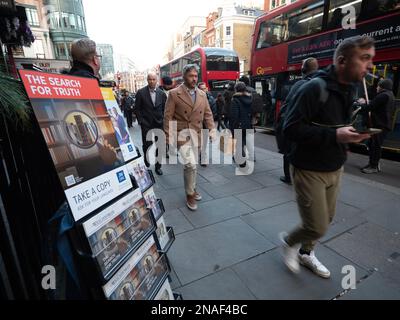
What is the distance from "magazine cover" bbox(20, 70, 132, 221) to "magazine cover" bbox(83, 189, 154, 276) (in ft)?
0.23

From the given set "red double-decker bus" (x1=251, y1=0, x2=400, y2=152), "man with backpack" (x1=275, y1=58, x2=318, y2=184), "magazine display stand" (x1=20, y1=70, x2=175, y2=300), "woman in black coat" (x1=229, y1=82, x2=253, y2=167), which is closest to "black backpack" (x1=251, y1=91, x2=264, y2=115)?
"woman in black coat" (x1=229, y1=82, x2=253, y2=167)

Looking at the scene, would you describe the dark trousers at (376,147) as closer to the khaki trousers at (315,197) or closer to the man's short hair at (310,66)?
the man's short hair at (310,66)

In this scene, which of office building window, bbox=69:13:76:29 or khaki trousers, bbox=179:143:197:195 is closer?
khaki trousers, bbox=179:143:197:195

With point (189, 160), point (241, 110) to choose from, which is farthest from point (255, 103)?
point (189, 160)

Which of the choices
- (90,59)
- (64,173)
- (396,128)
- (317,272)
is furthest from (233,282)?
(396,128)

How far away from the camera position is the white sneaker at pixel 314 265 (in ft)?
7.18

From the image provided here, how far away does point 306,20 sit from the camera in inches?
297

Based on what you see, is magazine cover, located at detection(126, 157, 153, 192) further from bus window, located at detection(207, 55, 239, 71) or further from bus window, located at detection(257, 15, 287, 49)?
bus window, located at detection(207, 55, 239, 71)

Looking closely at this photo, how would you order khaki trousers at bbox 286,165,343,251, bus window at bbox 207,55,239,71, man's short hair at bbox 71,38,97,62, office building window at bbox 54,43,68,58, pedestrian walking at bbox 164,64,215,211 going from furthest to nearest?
office building window at bbox 54,43,68,58
bus window at bbox 207,55,239,71
pedestrian walking at bbox 164,64,215,211
man's short hair at bbox 71,38,97,62
khaki trousers at bbox 286,165,343,251

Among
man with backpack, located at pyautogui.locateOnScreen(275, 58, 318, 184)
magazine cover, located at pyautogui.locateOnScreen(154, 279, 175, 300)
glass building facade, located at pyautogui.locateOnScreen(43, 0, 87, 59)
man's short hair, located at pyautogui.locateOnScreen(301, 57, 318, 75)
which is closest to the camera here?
magazine cover, located at pyautogui.locateOnScreen(154, 279, 175, 300)

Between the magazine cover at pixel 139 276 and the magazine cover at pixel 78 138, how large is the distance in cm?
41

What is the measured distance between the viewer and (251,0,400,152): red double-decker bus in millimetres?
5660

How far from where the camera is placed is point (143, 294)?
59.5 inches

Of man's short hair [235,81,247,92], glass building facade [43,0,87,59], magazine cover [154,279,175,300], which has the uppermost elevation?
glass building facade [43,0,87,59]
